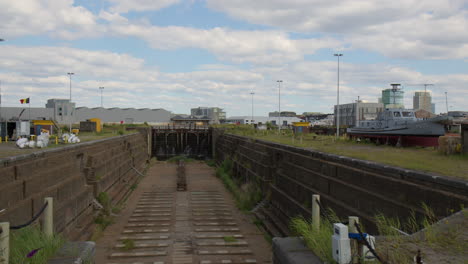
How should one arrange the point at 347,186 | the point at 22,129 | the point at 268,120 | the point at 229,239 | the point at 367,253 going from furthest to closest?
1. the point at 268,120
2. the point at 22,129
3. the point at 229,239
4. the point at 347,186
5. the point at 367,253

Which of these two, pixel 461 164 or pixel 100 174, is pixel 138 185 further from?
pixel 461 164

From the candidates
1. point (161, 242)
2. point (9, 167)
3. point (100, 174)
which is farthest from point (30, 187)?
point (100, 174)

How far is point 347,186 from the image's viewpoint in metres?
11.7

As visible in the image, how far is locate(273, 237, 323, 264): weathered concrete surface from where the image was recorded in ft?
19.5

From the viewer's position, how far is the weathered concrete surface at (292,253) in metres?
5.93

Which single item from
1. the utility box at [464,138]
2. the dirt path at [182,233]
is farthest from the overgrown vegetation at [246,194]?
the utility box at [464,138]

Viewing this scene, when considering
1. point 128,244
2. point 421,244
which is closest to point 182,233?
point 128,244

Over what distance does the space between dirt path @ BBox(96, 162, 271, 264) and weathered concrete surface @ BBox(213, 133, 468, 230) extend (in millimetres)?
2214

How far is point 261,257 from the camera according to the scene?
47.7 feet

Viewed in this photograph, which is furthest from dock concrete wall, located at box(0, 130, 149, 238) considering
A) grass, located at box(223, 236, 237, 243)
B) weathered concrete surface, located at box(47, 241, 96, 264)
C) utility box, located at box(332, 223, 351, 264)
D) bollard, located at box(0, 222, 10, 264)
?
utility box, located at box(332, 223, 351, 264)

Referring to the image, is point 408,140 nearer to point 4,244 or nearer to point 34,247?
point 34,247

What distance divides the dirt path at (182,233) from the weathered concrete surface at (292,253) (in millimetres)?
7357

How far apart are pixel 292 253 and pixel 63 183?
1133 centimetres

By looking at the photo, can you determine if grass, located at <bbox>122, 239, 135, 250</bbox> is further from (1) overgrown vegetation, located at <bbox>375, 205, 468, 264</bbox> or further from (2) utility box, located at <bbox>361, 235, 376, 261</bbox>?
(2) utility box, located at <bbox>361, 235, 376, 261</bbox>
